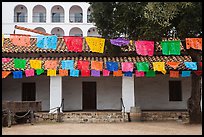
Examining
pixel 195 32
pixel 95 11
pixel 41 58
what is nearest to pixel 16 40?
pixel 41 58

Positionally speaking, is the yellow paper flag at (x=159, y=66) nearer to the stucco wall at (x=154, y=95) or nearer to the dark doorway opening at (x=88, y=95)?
the stucco wall at (x=154, y=95)

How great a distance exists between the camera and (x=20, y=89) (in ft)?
65.9

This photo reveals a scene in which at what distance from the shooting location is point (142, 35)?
1374 cm

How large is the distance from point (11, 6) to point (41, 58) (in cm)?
2940

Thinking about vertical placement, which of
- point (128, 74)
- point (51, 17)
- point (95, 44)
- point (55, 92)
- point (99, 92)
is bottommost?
point (99, 92)

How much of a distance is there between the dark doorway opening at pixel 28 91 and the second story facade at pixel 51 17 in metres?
25.8

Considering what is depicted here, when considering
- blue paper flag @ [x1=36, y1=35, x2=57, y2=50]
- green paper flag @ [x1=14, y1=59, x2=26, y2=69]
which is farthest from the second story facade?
blue paper flag @ [x1=36, y1=35, x2=57, y2=50]

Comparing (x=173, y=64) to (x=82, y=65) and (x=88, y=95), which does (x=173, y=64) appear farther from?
(x=88, y=95)

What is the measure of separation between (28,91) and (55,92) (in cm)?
306

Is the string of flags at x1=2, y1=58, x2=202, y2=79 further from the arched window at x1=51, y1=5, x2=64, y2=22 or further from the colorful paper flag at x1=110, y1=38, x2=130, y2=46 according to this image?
the arched window at x1=51, y1=5, x2=64, y2=22

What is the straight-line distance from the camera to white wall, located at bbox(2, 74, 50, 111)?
20.0 m

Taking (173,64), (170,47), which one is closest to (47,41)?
(170,47)

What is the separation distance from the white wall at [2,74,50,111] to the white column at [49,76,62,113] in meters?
2.19

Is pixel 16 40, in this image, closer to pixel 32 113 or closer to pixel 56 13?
pixel 32 113
